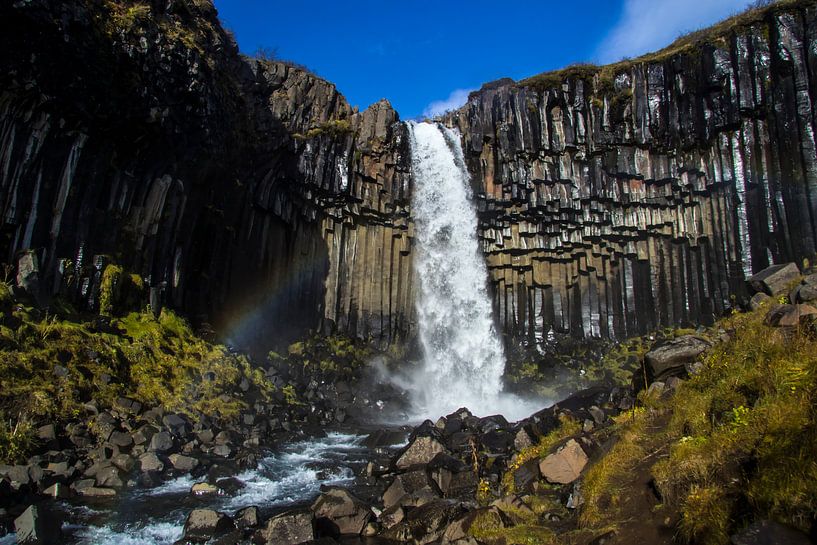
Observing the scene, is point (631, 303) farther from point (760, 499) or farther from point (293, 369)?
point (760, 499)

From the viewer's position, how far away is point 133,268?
16.4 m

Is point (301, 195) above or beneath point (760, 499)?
above

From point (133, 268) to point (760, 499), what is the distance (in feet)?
54.0

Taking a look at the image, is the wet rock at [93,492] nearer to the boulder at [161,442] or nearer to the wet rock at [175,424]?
the boulder at [161,442]

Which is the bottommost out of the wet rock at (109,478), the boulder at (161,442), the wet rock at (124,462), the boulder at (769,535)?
the wet rock at (109,478)

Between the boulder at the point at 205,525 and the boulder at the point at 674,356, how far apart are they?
297 inches

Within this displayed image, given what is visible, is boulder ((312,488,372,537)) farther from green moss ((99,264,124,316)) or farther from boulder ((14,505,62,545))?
green moss ((99,264,124,316))

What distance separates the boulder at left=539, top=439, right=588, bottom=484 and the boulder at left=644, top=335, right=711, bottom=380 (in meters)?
2.57

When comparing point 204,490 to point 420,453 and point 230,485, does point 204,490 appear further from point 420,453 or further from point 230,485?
point 420,453

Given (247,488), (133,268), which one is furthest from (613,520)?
(133,268)

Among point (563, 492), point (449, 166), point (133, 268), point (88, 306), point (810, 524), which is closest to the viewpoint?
point (810, 524)

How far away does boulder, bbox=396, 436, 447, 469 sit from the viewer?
10852mm

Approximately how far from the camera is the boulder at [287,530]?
7.53 meters

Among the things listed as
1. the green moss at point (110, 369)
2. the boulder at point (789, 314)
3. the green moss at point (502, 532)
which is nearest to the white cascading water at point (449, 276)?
the green moss at point (110, 369)
